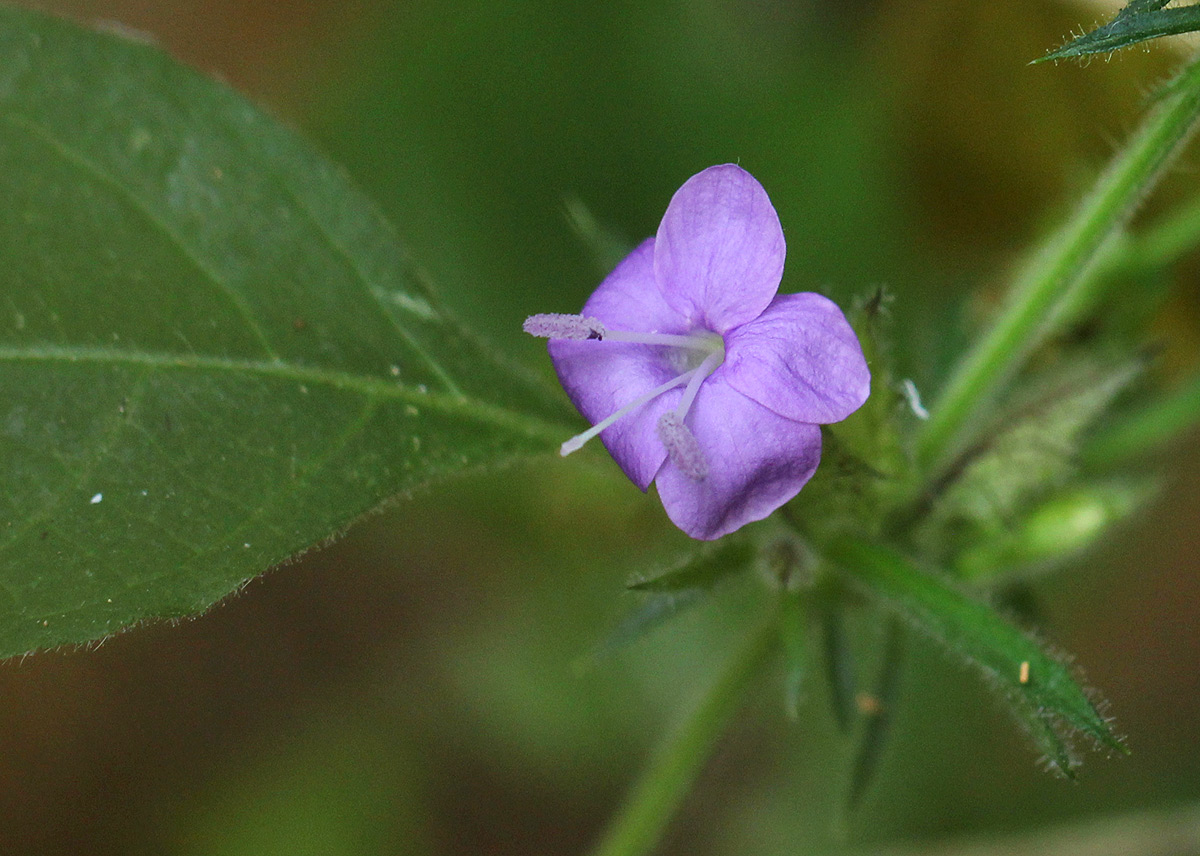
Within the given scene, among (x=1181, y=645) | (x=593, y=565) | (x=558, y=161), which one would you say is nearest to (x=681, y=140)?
(x=558, y=161)

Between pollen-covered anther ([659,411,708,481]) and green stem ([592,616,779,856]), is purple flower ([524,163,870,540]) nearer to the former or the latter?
pollen-covered anther ([659,411,708,481])

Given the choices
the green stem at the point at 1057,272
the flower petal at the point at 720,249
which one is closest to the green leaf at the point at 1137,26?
the green stem at the point at 1057,272

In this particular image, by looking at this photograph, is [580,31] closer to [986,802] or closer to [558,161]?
[558,161]

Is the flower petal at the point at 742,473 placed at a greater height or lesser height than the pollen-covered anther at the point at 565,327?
lesser

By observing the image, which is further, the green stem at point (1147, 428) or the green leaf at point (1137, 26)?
the green stem at point (1147, 428)

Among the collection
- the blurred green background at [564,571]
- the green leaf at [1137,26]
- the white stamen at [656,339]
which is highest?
the green leaf at [1137,26]

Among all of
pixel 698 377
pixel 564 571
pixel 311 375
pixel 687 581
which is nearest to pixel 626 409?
pixel 698 377

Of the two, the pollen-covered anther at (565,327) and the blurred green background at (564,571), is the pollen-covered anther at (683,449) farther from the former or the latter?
the blurred green background at (564,571)
